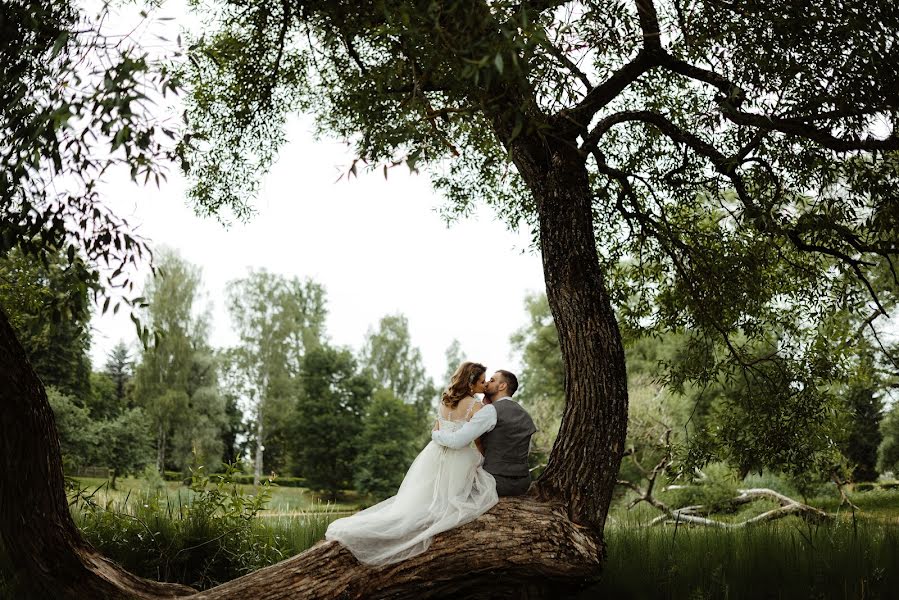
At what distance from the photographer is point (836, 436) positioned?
9047 mm

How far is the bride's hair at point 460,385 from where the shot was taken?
7180mm

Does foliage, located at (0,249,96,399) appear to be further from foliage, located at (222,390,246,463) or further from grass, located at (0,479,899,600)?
foliage, located at (222,390,246,463)

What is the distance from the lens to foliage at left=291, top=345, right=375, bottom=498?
39.0 meters

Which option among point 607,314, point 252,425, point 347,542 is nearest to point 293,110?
point 607,314

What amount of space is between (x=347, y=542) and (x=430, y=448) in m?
1.27

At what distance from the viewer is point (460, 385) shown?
7176 mm

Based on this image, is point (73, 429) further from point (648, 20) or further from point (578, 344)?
point (648, 20)

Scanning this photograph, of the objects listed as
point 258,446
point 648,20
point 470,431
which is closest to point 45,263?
point 470,431

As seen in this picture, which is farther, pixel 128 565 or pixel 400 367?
pixel 400 367

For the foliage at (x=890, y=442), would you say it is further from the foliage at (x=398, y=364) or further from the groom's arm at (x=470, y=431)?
the foliage at (x=398, y=364)

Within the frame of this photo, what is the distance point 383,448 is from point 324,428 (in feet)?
11.9

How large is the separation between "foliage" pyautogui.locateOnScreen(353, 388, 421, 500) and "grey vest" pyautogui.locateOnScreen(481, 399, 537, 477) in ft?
103

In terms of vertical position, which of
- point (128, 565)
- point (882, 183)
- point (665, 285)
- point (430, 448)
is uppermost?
point (882, 183)

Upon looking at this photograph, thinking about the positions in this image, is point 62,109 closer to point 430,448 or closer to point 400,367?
point 430,448
